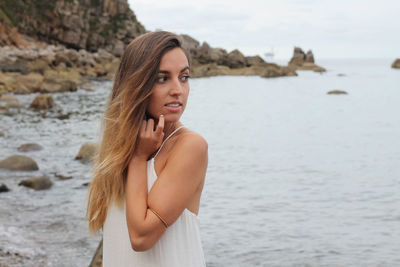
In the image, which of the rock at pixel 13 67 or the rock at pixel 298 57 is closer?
the rock at pixel 13 67

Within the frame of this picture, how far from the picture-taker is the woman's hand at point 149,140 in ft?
6.00

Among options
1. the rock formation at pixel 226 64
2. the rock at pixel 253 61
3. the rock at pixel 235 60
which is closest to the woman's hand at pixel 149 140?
the rock formation at pixel 226 64

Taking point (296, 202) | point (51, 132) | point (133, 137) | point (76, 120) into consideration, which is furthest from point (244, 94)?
point (133, 137)

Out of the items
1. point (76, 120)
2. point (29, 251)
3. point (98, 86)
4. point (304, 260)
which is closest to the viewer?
point (29, 251)

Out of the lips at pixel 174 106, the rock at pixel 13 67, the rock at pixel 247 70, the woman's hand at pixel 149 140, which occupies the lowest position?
the rock at pixel 13 67

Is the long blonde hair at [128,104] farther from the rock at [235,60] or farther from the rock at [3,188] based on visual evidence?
the rock at [235,60]

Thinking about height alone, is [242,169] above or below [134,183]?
below

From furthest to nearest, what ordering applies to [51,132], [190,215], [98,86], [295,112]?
[98,86]
[295,112]
[51,132]
[190,215]

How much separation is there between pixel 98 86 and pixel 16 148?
24.1 meters

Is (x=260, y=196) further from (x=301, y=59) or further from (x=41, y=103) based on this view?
(x=301, y=59)

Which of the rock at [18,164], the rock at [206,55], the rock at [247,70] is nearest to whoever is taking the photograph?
the rock at [18,164]

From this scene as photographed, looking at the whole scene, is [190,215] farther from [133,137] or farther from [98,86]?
[98,86]

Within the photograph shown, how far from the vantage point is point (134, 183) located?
182cm

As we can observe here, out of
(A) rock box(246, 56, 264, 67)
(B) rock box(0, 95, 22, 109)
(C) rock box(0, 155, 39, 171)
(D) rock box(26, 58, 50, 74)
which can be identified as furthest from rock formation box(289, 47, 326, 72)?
(C) rock box(0, 155, 39, 171)
